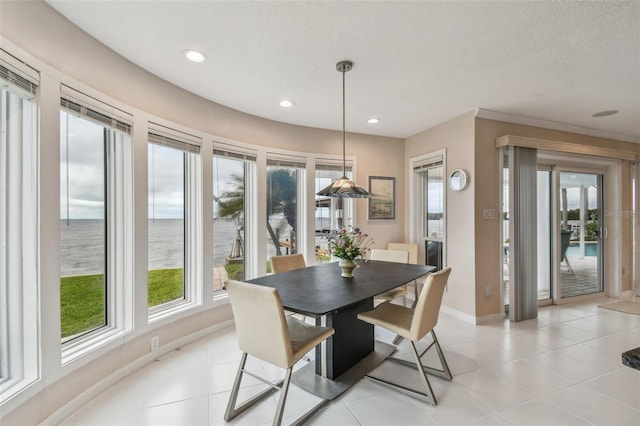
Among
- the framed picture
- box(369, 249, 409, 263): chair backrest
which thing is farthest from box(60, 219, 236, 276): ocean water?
the framed picture

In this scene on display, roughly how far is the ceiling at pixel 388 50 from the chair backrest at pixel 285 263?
1.72 meters

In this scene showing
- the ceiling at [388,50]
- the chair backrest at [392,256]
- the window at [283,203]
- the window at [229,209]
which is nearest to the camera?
the ceiling at [388,50]

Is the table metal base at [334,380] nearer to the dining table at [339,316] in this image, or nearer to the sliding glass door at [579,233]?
the dining table at [339,316]

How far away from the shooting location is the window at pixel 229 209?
132 inches

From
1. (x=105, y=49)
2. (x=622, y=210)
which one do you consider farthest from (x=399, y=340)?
(x=622, y=210)

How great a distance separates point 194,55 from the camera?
7.36ft

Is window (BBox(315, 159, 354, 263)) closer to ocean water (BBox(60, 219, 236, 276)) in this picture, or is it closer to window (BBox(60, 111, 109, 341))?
ocean water (BBox(60, 219, 236, 276))

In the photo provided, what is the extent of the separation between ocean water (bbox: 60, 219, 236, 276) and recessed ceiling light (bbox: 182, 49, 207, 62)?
1.44 meters

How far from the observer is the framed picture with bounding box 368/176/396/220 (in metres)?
4.43

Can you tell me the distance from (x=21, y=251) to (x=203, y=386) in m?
1.47

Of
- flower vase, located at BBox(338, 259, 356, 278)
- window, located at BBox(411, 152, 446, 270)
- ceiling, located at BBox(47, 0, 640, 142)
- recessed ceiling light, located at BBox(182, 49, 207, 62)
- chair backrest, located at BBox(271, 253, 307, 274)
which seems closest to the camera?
ceiling, located at BBox(47, 0, 640, 142)

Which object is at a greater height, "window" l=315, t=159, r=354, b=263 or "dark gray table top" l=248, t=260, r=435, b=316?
"window" l=315, t=159, r=354, b=263

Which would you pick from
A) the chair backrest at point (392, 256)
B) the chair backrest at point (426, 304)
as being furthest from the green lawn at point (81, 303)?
the chair backrest at point (392, 256)

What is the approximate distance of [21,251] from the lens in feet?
5.48
